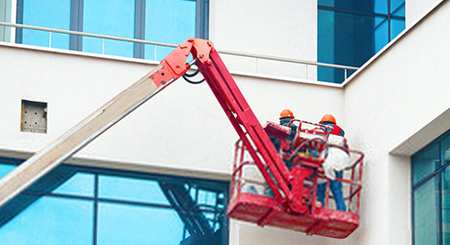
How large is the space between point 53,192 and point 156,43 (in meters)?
3.12

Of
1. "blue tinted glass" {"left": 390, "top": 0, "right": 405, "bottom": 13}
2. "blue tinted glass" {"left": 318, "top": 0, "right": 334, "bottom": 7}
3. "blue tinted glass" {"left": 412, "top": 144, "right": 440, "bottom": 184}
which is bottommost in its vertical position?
"blue tinted glass" {"left": 412, "top": 144, "right": 440, "bottom": 184}

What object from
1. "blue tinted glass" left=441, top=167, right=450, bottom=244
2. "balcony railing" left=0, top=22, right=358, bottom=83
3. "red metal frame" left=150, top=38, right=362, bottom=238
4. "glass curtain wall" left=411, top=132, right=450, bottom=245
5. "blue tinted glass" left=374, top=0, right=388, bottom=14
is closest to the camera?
"red metal frame" left=150, top=38, right=362, bottom=238

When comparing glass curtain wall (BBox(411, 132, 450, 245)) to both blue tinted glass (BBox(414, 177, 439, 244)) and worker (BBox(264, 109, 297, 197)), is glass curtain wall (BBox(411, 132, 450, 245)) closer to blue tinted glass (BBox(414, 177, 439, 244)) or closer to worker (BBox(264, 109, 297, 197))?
blue tinted glass (BBox(414, 177, 439, 244))

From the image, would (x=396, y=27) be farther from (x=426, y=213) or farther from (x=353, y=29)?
(x=426, y=213)

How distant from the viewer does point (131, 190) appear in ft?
52.3

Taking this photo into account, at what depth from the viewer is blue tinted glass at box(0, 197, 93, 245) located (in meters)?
15.3

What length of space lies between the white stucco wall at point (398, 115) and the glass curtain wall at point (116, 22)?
160 inches

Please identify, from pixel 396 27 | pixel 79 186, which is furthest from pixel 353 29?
pixel 79 186

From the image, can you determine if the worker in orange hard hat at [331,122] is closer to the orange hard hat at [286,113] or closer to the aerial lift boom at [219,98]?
the orange hard hat at [286,113]

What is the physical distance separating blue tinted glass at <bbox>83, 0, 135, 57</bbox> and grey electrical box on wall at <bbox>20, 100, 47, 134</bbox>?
8.34 ft

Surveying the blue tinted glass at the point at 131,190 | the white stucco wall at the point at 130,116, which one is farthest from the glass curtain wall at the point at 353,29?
the blue tinted glass at the point at 131,190

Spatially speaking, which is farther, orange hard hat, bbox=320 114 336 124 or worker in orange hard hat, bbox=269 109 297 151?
orange hard hat, bbox=320 114 336 124

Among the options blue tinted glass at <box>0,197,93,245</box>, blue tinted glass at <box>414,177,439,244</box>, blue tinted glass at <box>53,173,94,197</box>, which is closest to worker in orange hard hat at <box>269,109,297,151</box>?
blue tinted glass at <box>414,177,439,244</box>

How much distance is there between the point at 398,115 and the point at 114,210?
4.70 metres
